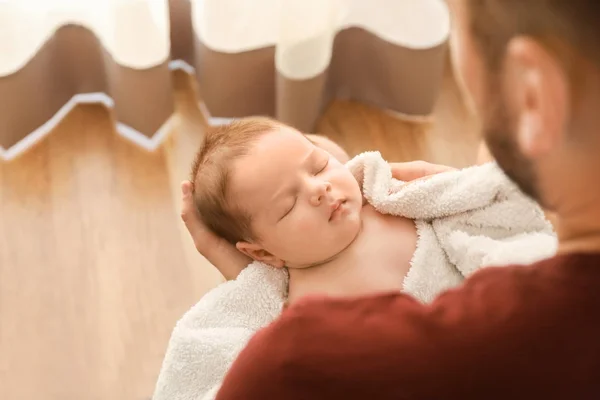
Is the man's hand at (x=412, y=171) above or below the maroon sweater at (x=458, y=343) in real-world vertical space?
below

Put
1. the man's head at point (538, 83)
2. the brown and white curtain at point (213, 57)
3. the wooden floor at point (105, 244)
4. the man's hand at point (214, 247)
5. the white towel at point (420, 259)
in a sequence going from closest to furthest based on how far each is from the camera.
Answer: the man's head at point (538, 83) → the white towel at point (420, 259) → the man's hand at point (214, 247) → the wooden floor at point (105, 244) → the brown and white curtain at point (213, 57)

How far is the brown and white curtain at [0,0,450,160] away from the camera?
1.55 metres

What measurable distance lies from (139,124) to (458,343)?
1280mm

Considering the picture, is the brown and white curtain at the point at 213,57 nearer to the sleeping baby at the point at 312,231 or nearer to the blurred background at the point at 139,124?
the blurred background at the point at 139,124

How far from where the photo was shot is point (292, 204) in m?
1.09

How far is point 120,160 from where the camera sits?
173 centimetres

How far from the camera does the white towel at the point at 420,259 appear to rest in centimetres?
104

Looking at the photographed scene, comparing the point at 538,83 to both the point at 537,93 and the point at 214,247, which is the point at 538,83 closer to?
the point at 537,93

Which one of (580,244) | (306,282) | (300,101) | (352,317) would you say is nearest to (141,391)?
(306,282)

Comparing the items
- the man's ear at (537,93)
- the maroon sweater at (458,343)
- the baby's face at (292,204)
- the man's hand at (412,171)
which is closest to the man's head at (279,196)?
the baby's face at (292,204)

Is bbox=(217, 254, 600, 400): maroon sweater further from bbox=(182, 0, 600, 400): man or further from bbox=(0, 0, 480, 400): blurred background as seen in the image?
bbox=(0, 0, 480, 400): blurred background

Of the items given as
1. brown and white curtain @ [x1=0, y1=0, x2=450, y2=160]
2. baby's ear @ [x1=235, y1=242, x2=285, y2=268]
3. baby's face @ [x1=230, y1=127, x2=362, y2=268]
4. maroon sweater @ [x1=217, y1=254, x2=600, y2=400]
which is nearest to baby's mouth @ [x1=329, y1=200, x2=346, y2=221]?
baby's face @ [x1=230, y1=127, x2=362, y2=268]

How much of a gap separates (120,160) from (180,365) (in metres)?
0.80

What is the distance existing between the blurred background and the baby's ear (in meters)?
0.41
